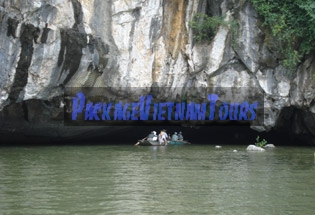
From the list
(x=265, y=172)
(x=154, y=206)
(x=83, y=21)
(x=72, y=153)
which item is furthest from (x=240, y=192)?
(x=83, y=21)

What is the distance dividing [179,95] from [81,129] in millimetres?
4087

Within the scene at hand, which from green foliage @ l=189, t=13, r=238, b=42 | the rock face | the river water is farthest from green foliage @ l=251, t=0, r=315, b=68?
the river water

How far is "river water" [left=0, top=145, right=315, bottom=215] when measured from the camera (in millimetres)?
6430

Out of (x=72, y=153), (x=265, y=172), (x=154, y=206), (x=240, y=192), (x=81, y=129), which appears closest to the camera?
(x=154, y=206)

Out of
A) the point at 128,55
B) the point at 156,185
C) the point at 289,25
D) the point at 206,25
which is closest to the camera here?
the point at 156,185

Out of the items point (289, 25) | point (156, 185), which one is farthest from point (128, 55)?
point (156, 185)

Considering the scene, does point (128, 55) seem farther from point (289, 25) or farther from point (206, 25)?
point (289, 25)

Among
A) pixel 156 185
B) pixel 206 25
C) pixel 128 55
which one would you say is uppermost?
pixel 206 25

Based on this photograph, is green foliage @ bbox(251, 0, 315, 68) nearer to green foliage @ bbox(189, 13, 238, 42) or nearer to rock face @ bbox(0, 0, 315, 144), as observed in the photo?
rock face @ bbox(0, 0, 315, 144)

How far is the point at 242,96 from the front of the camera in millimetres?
16359

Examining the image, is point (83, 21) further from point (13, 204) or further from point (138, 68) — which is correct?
point (13, 204)

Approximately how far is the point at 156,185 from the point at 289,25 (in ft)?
30.1

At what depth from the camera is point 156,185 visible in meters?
8.02

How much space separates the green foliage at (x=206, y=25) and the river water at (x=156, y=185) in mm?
4642
